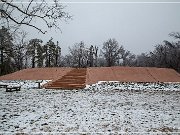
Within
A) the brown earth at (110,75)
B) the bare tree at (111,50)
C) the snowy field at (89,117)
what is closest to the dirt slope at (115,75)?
the brown earth at (110,75)

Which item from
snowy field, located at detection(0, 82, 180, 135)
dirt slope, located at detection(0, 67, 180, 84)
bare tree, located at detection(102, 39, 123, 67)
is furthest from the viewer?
bare tree, located at detection(102, 39, 123, 67)

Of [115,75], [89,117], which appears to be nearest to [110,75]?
[115,75]

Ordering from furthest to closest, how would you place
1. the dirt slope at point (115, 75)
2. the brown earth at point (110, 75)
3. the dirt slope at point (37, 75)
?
the dirt slope at point (37, 75) → the dirt slope at point (115, 75) → the brown earth at point (110, 75)

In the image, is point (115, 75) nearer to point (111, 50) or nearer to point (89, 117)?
point (89, 117)

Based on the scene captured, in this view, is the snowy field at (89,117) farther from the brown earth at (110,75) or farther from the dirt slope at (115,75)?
the dirt slope at (115,75)

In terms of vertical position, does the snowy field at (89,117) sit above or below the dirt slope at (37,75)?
below

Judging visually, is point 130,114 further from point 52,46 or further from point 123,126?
point 52,46

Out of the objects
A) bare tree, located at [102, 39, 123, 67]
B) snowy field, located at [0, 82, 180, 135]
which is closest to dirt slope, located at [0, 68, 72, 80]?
snowy field, located at [0, 82, 180, 135]

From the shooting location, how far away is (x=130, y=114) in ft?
31.9

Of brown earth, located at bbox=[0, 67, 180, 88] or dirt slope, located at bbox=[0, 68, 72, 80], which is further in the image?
dirt slope, located at bbox=[0, 68, 72, 80]

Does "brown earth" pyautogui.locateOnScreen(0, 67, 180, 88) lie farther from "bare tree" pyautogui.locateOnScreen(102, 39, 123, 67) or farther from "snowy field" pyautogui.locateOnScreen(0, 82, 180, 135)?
"bare tree" pyautogui.locateOnScreen(102, 39, 123, 67)

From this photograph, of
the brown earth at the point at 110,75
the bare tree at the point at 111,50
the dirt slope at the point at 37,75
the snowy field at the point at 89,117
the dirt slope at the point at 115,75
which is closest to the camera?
the snowy field at the point at 89,117

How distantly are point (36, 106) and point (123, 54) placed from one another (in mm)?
76429

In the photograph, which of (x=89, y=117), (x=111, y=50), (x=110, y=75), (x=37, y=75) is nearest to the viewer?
(x=89, y=117)
